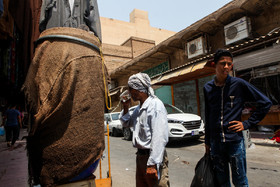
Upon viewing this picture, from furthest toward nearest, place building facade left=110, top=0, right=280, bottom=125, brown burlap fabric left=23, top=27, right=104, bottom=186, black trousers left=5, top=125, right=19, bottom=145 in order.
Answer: black trousers left=5, top=125, right=19, bottom=145 → building facade left=110, top=0, right=280, bottom=125 → brown burlap fabric left=23, top=27, right=104, bottom=186

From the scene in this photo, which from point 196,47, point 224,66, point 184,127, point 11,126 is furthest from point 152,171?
point 196,47

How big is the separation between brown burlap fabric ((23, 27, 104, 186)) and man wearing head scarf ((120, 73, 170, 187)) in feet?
2.21

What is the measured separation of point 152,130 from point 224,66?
3.66ft

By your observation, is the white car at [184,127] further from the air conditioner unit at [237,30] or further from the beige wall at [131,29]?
the beige wall at [131,29]

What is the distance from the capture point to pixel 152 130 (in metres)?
2.10

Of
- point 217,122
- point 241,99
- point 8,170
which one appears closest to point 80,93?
point 217,122

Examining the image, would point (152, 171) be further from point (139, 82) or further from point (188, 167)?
point (188, 167)

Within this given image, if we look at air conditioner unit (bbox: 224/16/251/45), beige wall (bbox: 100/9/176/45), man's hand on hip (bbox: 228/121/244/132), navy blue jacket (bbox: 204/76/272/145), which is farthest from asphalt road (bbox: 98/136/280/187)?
beige wall (bbox: 100/9/176/45)

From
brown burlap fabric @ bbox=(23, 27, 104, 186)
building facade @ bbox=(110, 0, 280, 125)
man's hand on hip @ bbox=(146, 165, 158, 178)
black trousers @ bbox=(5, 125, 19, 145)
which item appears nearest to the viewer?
brown burlap fabric @ bbox=(23, 27, 104, 186)

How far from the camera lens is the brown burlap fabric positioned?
4.53ft

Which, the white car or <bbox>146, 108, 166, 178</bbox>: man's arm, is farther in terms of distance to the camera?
the white car

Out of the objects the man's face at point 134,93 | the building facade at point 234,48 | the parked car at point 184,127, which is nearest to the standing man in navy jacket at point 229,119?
the man's face at point 134,93

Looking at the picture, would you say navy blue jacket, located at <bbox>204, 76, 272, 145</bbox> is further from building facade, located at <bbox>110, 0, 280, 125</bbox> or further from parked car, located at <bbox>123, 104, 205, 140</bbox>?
parked car, located at <bbox>123, 104, 205, 140</bbox>

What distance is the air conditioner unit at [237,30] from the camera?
8695 millimetres
